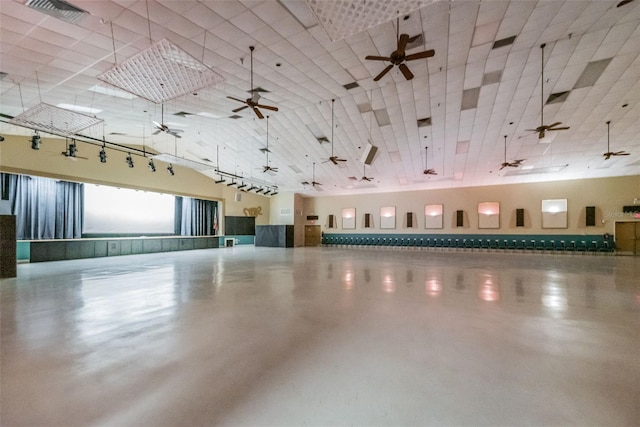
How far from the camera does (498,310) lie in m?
4.07

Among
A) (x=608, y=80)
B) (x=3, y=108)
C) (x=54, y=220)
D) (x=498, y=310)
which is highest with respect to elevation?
(x=608, y=80)

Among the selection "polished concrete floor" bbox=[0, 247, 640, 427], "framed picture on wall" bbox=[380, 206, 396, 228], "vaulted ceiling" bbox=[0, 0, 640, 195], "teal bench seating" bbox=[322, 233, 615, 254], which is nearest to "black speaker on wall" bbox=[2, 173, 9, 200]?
"vaulted ceiling" bbox=[0, 0, 640, 195]

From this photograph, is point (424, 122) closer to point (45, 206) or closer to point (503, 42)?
point (503, 42)

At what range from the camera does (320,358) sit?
2.57 metres

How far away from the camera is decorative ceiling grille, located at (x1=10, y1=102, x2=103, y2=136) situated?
19.3 feet

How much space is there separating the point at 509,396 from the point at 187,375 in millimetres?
2538

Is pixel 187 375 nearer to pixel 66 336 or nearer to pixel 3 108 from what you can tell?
pixel 66 336

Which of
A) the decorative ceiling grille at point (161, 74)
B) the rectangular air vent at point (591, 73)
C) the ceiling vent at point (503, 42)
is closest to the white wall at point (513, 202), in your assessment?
the rectangular air vent at point (591, 73)

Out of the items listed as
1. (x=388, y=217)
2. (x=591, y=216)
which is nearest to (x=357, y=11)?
(x=388, y=217)

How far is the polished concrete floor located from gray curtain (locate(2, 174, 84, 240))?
7936mm

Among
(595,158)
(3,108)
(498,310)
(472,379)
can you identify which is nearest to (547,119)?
(595,158)

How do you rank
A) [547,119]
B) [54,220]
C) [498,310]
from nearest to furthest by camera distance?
[498,310] < [547,119] < [54,220]

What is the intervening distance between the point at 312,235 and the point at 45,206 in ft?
48.6

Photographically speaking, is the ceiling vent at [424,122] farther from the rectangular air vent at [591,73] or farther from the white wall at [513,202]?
the white wall at [513,202]
